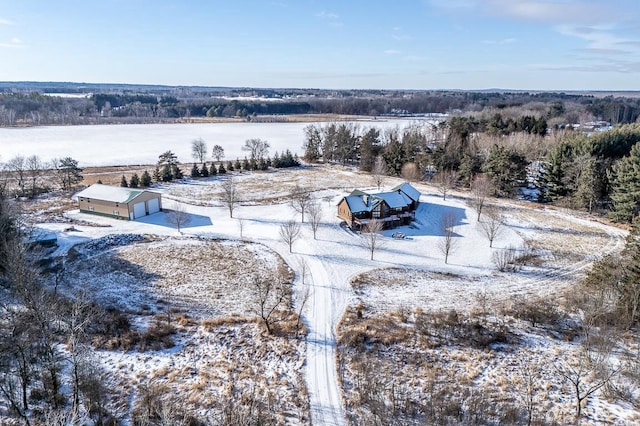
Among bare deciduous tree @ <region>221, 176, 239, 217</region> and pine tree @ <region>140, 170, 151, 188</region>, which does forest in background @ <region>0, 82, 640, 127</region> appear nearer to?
bare deciduous tree @ <region>221, 176, 239, 217</region>

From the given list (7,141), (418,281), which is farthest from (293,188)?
(7,141)

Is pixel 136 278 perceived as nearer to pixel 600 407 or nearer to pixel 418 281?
pixel 418 281

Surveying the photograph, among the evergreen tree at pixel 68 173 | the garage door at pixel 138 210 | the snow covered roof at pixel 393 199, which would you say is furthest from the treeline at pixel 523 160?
the evergreen tree at pixel 68 173

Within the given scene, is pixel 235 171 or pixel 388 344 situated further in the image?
pixel 235 171

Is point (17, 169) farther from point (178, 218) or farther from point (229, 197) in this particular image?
point (229, 197)

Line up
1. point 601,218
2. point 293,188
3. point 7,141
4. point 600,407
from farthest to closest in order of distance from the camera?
point 7,141, point 293,188, point 601,218, point 600,407

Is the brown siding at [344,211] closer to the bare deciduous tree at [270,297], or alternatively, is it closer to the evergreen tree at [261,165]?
the bare deciduous tree at [270,297]

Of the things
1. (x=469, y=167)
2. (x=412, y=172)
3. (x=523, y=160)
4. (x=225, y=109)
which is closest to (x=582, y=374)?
(x=523, y=160)

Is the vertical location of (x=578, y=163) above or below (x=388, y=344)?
above
